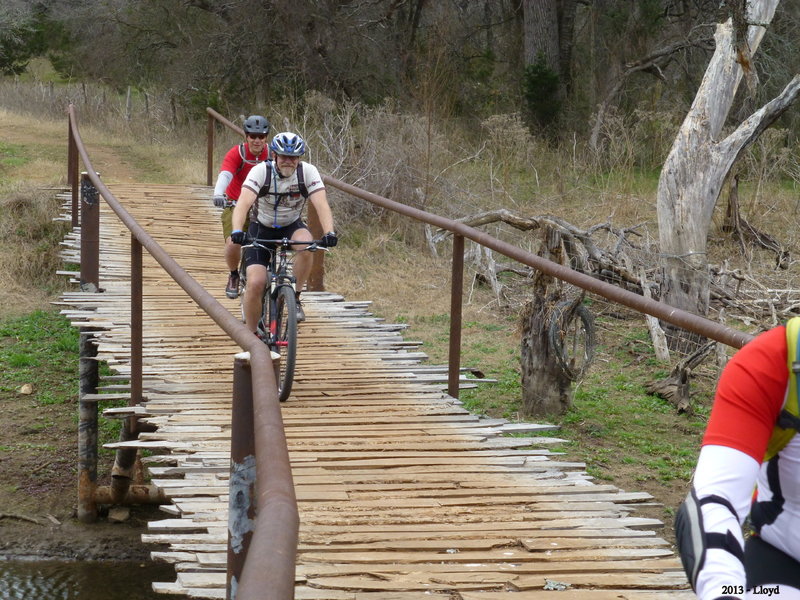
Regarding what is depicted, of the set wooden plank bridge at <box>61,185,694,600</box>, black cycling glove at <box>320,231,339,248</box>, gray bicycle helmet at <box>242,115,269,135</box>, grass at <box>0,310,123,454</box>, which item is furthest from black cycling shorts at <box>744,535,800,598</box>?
grass at <box>0,310,123,454</box>

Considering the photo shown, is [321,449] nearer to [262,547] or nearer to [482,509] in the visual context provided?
[482,509]

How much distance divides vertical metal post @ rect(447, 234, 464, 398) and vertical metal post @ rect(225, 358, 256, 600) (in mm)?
3444

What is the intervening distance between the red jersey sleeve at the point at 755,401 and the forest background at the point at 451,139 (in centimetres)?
461

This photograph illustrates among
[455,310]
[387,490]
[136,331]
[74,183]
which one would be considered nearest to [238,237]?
[136,331]

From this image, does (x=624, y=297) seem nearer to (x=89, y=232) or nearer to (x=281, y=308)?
(x=281, y=308)

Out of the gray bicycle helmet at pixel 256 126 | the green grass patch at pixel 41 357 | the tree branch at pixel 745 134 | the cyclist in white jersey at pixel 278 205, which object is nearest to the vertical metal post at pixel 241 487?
the cyclist in white jersey at pixel 278 205

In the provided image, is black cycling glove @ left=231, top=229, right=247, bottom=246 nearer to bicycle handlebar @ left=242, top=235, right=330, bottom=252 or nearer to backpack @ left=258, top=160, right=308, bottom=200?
bicycle handlebar @ left=242, top=235, right=330, bottom=252

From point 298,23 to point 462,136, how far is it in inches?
196

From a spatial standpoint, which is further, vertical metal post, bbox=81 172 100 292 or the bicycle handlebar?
vertical metal post, bbox=81 172 100 292

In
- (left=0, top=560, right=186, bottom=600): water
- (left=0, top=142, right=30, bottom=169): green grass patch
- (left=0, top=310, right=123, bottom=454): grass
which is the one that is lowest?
(left=0, top=560, right=186, bottom=600): water

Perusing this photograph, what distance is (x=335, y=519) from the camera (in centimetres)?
429

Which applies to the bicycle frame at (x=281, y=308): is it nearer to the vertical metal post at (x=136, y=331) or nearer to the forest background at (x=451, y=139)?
the vertical metal post at (x=136, y=331)

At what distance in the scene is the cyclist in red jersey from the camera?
7.76 metres

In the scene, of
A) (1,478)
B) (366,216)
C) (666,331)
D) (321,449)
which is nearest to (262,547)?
(321,449)
